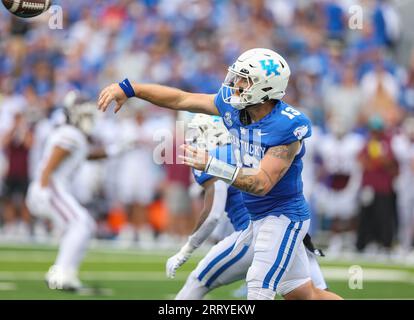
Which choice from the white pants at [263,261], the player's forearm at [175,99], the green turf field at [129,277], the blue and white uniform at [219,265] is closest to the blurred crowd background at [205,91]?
the green turf field at [129,277]

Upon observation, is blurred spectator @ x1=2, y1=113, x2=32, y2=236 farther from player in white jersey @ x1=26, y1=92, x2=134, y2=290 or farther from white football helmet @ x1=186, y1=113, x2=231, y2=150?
white football helmet @ x1=186, y1=113, x2=231, y2=150

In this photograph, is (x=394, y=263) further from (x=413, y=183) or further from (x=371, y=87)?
(x=371, y=87)

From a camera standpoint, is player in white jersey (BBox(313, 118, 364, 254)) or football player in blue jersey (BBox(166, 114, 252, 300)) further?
player in white jersey (BBox(313, 118, 364, 254))

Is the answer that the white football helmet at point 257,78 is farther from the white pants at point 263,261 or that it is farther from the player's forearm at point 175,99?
the white pants at point 263,261

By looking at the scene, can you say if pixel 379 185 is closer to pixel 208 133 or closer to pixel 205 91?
pixel 205 91

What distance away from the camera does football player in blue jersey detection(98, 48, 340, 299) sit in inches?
225

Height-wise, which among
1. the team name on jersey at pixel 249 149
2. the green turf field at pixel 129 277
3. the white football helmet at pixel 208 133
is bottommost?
the green turf field at pixel 129 277

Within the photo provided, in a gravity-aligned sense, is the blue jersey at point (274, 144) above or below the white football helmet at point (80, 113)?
below

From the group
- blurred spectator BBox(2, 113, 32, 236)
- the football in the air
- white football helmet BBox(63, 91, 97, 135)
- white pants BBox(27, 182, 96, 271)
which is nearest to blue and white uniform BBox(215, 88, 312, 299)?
the football in the air

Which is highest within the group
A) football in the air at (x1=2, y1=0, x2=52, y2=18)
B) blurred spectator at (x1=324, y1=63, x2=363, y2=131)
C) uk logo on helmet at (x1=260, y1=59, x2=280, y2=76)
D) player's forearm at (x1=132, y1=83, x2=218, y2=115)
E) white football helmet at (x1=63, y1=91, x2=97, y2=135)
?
blurred spectator at (x1=324, y1=63, x2=363, y2=131)

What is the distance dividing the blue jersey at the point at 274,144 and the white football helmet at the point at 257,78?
0.11 metres

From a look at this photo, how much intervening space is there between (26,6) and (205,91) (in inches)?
312

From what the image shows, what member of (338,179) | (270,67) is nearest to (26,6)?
(270,67)

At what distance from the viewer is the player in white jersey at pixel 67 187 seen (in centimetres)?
912
